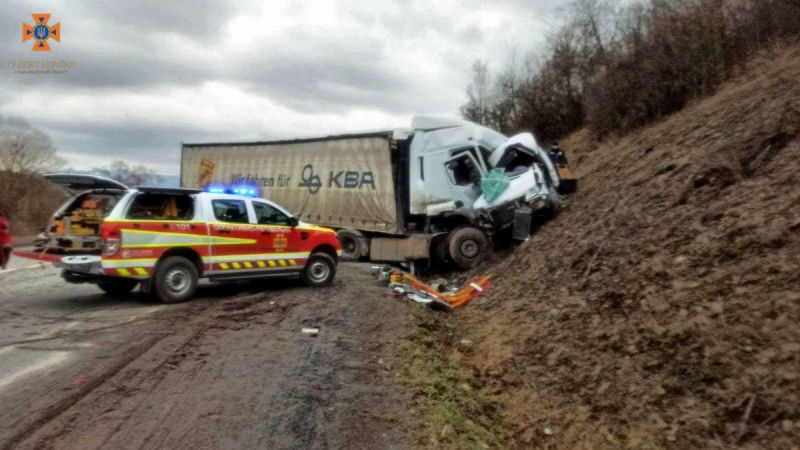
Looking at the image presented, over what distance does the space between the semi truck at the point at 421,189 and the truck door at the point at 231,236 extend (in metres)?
1.49

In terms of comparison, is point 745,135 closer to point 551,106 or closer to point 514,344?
point 514,344

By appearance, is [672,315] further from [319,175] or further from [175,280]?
[319,175]

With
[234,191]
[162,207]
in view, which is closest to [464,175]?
[234,191]

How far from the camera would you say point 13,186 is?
2891 centimetres

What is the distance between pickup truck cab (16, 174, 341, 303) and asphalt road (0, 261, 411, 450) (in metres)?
0.54

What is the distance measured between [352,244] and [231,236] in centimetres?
639

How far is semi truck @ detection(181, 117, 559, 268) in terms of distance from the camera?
44.4ft

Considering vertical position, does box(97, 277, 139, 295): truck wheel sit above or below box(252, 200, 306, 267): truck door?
below

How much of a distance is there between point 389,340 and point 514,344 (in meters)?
1.52

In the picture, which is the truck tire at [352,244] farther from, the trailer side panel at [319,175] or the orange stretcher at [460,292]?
the orange stretcher at [460,292]

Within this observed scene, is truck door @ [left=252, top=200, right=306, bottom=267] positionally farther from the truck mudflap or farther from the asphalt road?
the truck mudflap

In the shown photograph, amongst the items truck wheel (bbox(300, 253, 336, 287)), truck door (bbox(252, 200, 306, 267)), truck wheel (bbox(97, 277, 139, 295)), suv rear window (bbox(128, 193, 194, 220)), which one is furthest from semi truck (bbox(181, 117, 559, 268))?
truck wheel (bbox(97, 277, 139, 295))

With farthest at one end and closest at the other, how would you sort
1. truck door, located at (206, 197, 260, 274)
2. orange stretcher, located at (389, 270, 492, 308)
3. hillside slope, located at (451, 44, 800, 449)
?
1. truck door, located at (206, 197, 260, 274)
2. orange stretcher, located at (389, 270, 492, 308)
3. hillside slope, located at (451, 44, 800, 449)

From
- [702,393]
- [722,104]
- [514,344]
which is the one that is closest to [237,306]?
[514,344]
